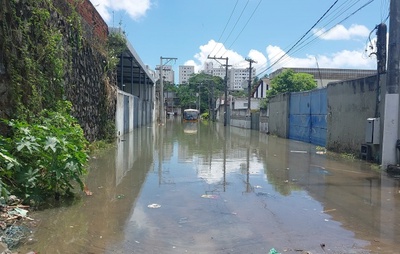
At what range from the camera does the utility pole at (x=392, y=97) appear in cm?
1095

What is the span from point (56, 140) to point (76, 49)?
302 inches

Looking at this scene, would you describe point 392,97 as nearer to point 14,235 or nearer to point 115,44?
point 14,235


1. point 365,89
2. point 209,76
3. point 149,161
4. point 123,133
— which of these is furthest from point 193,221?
point 209,76

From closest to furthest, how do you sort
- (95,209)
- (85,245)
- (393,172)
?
(85,245), (95,209), (393,172)

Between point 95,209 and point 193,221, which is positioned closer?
point 193,221

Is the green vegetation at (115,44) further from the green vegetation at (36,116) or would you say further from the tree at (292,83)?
the tree at (292,83)

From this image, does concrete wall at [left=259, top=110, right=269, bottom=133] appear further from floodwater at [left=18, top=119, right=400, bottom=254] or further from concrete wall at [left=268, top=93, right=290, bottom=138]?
floodwater at [left=18, top=119, right=400, bottom=254]

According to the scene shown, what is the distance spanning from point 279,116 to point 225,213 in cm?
2141

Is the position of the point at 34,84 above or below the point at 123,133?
above

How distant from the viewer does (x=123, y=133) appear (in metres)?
23.6

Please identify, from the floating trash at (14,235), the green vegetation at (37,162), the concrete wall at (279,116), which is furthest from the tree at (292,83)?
the floating trash at (14,235)

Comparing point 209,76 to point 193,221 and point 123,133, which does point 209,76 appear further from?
point 193,221

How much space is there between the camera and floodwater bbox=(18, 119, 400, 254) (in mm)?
4762

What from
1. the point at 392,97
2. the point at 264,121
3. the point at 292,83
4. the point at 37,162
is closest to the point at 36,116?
the point at 37,162
